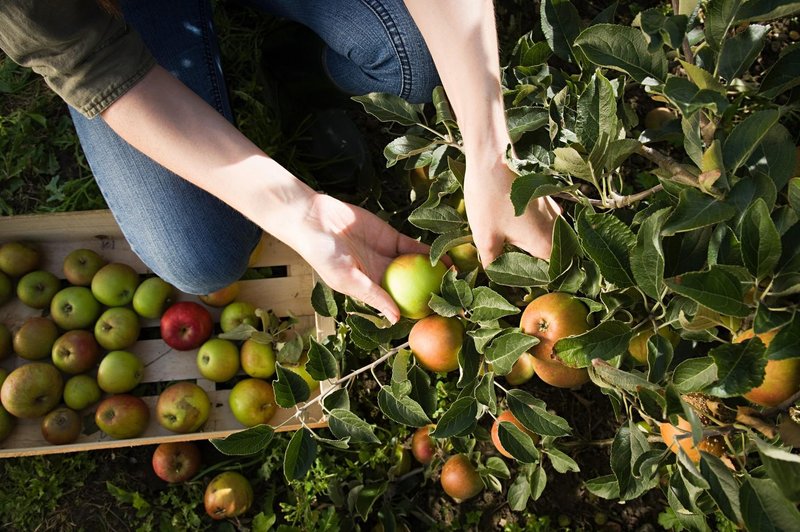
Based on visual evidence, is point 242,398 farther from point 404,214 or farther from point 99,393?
point 404,214

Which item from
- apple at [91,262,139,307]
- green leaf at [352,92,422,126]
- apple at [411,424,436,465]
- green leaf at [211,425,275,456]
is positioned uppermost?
green leaf at [352,92,422,126]

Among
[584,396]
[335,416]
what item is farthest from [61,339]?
[584,396]

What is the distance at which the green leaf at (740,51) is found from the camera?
3.22ft

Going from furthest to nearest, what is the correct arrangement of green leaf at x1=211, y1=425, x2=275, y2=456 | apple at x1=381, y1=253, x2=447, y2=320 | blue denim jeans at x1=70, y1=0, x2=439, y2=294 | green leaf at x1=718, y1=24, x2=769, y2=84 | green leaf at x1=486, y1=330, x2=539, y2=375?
blue denim jeans at x1=70, y1=0, x2=439, y2=294, apple at x1=381, y1=253, x2=447, y2=320, green leaf at x1=211, y1=425, x2=275, y2=456, green leaf at x1=486, y1=330, x2=539, y2=375, green leaf at x1=718, y1=24, x2=769, y2=84

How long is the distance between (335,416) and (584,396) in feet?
3.31

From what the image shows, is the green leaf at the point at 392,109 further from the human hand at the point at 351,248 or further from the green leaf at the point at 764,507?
the green leaf at the point at 764,507

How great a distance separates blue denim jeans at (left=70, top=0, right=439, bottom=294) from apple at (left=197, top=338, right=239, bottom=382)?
0.21 m

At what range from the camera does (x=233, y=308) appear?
191cm

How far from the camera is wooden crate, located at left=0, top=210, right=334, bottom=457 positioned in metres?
1.90

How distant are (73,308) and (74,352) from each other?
139mm

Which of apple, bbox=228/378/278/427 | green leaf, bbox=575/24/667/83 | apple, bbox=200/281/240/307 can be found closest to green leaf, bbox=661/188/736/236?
green leaf, bbox=575/24/667/83

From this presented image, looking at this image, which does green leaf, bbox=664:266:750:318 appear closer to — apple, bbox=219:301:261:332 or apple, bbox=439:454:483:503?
apple, bbox=439:454:483:503

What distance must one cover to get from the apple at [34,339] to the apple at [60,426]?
0.19 meters

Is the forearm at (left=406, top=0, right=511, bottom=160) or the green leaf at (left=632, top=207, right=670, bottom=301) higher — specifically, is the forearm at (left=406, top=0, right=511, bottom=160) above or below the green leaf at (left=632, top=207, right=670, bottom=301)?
above
